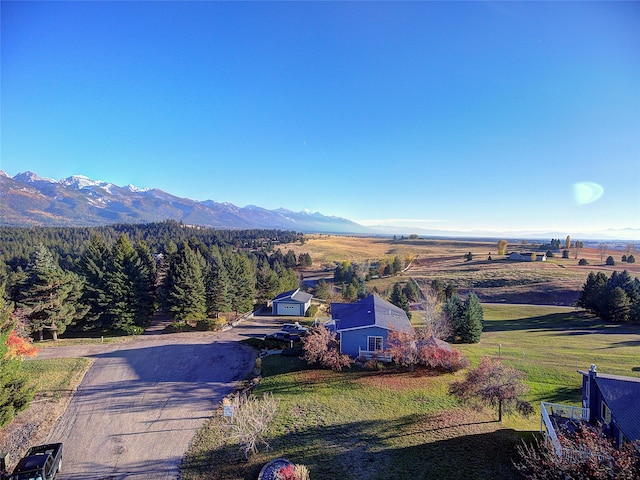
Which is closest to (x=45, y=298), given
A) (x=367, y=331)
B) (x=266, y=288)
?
(x=266, y=288)

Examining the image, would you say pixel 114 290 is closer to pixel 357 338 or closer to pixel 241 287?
pixel 241 287

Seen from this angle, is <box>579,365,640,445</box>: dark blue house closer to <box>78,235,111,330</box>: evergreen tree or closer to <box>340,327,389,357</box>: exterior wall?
<box>340,327,389,357</box>: exterior wall

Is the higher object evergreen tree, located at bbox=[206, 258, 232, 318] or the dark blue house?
the dark blue house

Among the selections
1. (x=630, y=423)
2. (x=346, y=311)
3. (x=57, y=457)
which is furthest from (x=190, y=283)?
(x=630, y=423)

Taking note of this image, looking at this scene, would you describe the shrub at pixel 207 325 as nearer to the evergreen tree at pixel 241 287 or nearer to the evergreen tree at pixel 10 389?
the evergreen tree at pixel 241 287

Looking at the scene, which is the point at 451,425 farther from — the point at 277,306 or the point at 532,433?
the point at 277,306

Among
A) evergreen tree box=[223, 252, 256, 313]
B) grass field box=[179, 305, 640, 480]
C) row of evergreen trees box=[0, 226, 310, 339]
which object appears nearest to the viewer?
grass field box=[179, 305, 640, 480]

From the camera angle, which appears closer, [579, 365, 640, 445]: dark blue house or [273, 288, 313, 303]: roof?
[579, 365, 640, 445]: dark blue house

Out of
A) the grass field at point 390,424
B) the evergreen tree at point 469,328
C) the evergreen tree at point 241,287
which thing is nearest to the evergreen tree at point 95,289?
the evergreen tree at point 241,287

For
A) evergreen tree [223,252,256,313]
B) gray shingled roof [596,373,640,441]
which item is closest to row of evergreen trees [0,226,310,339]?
evergreen tree [223,252,256,313]
